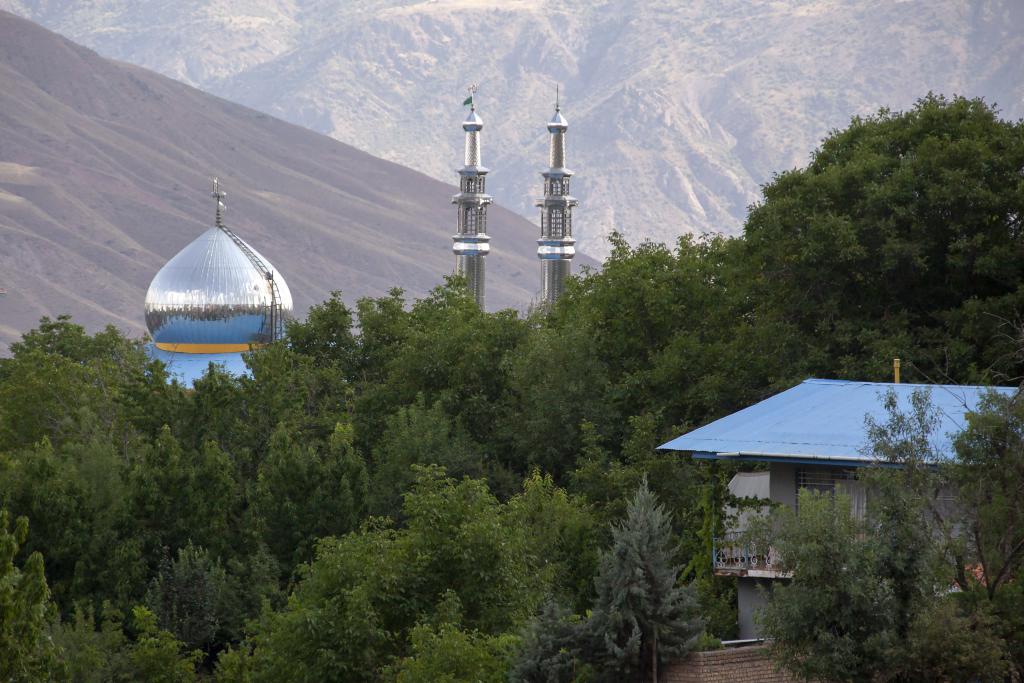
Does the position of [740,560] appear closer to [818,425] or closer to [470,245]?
[818,425]

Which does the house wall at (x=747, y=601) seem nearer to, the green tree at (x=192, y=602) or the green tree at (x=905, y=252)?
the green tree at (x=905, y=252)

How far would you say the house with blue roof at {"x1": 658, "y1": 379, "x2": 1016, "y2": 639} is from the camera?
26844mm

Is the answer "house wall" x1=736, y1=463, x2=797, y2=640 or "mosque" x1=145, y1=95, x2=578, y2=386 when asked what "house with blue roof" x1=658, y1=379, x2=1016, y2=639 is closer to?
"house wall" x1=736, y1=463, x2=797, y2=640

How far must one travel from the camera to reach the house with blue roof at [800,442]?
2684cm

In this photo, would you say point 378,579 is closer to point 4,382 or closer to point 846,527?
point 846,527

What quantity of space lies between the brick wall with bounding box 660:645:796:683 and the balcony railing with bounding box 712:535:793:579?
3226mm

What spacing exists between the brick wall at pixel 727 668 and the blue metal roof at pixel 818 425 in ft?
12.3

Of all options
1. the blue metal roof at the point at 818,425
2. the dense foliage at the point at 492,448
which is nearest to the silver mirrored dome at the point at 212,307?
the dense foliage at the point at 492,448

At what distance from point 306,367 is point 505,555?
62.6 ft

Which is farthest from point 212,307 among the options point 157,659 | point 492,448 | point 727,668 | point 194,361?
point 727,668

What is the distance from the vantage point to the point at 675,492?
104 ft

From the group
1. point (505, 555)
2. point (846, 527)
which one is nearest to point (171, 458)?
point (505, 555)

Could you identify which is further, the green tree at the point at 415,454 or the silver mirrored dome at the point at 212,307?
the silver mirrored dome at the point at 212,307

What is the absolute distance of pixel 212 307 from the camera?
2270 inches
